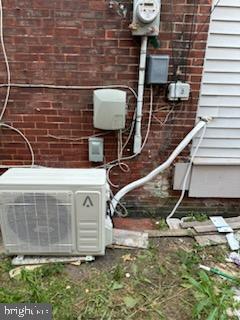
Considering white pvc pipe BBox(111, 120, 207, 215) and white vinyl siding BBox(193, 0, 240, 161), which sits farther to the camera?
white pvc pipe BBox(111, 120, 207, 215)

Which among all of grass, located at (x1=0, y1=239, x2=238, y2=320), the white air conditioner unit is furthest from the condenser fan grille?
grass, located at (x1=0, y1=239, x2=238, y2=320)

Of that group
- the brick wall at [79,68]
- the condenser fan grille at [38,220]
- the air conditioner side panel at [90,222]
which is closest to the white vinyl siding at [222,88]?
the brick wall at [79,68]

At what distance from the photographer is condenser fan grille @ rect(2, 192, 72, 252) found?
1.96 metres

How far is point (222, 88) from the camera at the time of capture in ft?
8.20

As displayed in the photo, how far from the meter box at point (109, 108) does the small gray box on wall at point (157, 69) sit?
0.25 meters

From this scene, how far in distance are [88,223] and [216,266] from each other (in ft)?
3.34

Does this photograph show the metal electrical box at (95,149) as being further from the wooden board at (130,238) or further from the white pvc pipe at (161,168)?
the wooden board at (130,238)

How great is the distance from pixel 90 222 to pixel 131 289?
0.52 metres

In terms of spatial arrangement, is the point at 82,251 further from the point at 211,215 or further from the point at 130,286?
the point at 211,215

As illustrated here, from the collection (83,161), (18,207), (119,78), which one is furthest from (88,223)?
(119,78)

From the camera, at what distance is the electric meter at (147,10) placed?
207cm

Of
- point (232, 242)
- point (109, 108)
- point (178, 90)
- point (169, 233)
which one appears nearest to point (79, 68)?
point (109, 108)

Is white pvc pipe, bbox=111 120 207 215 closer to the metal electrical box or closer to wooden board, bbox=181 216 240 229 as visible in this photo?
the metal electrical box

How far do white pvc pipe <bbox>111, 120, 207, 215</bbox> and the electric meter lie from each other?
3.10 ft
